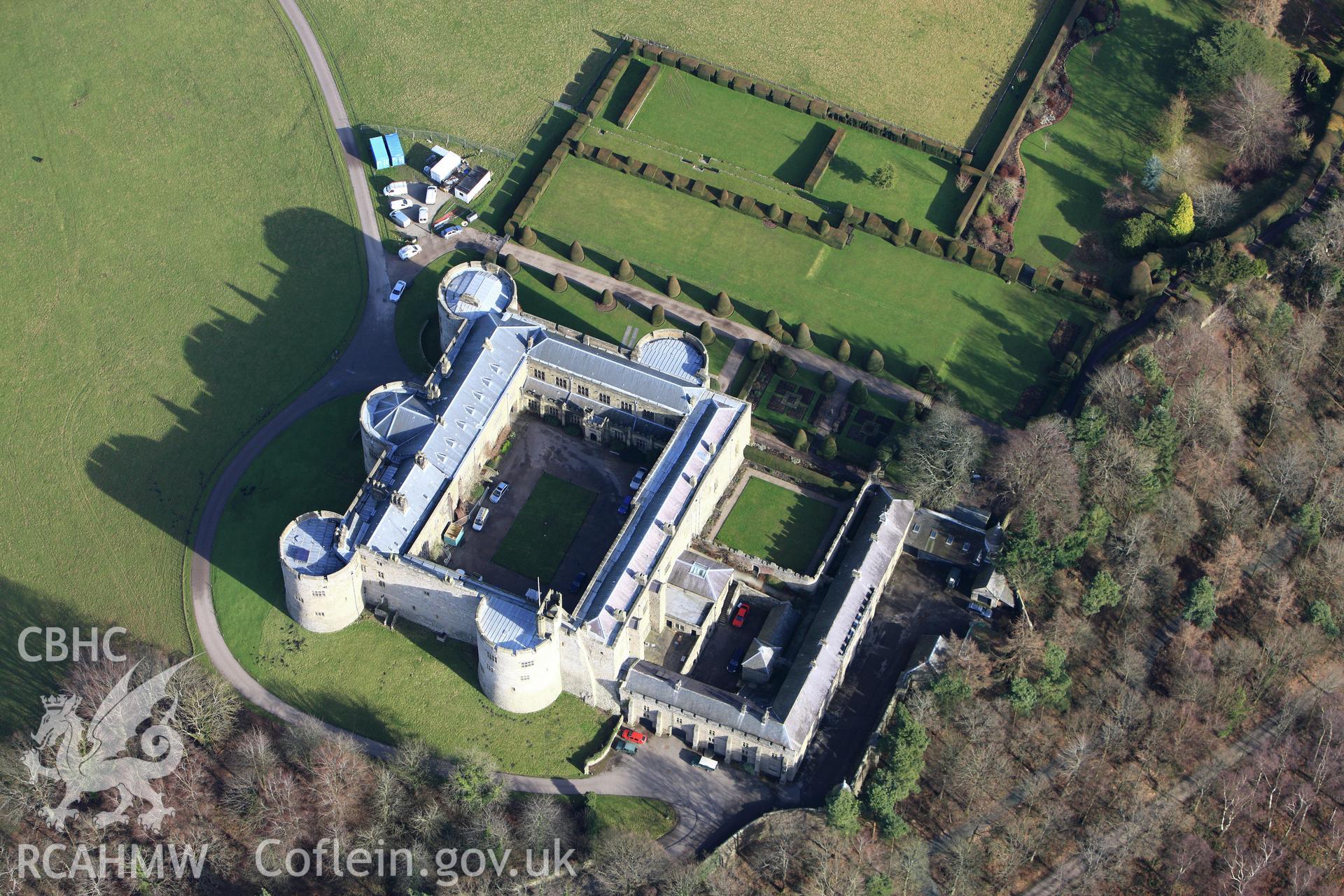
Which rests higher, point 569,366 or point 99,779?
point 569,366

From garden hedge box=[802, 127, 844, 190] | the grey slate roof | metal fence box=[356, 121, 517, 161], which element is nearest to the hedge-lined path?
metal fence box=[356, 121, 517, 161]

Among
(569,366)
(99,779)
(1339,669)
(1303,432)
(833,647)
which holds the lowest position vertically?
(99,779)

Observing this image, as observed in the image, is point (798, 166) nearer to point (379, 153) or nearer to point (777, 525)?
point (379, 153)

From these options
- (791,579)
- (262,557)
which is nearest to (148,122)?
(262,557)

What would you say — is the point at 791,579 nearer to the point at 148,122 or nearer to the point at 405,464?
the point at 405,464

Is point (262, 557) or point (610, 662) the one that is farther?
point (262, 557)

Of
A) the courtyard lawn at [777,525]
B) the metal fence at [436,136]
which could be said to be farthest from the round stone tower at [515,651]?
the metal fence at [436,136]
